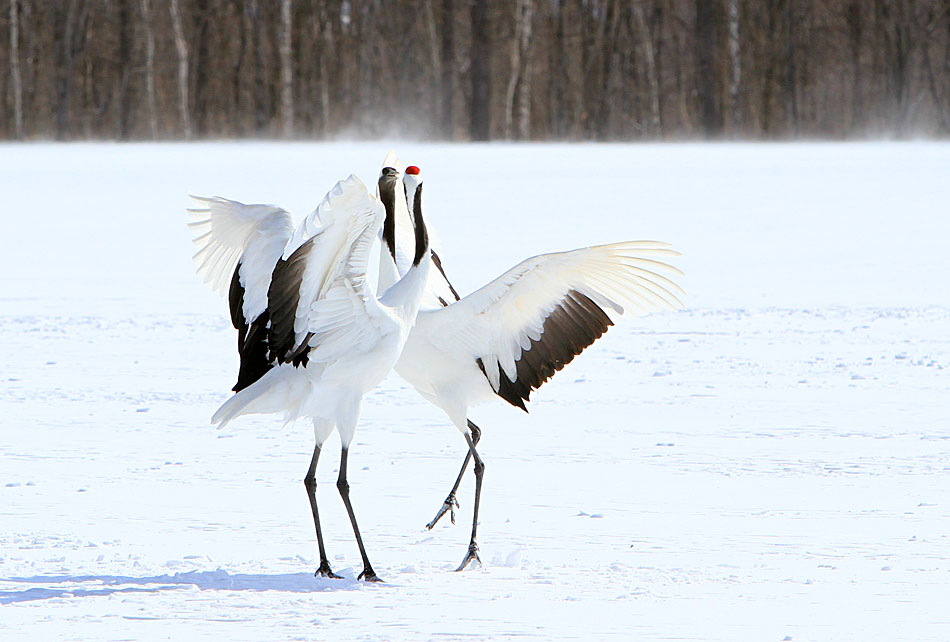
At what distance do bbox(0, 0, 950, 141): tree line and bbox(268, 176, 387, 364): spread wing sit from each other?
68.3 feet

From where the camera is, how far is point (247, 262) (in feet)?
15.5

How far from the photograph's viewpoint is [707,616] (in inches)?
144

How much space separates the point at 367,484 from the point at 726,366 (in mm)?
3152

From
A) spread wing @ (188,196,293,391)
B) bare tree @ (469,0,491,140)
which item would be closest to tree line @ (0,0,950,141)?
bare tree @ (469,0,491,140)

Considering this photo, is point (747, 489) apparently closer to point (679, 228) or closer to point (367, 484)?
point (367, 484)

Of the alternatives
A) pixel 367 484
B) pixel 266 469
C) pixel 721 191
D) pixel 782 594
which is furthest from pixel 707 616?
pixel 721 191

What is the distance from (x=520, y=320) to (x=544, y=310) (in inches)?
3.9

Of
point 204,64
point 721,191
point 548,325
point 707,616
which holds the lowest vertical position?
point 707,616

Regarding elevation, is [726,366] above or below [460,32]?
below

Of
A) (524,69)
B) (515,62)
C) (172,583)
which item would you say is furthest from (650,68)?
(172,583)

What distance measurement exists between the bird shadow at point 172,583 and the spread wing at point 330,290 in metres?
0.72

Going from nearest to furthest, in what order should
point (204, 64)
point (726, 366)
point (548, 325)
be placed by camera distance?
point (548, 325) → point (726, 366) → point (204, 64)

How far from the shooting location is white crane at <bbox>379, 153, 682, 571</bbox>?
4.46 meters

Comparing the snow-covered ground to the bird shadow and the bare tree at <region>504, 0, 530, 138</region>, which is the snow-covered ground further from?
the bare tree at <region>504, 0, 530, 138</region>
